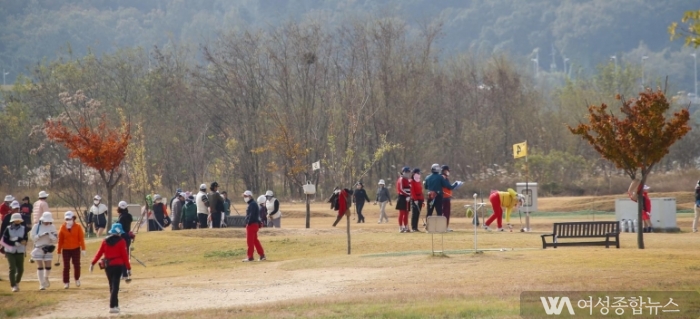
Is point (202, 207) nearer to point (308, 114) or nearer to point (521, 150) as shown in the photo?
point (521, 150)

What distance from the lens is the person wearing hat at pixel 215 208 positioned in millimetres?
41025

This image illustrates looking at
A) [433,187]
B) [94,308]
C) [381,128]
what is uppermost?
[381,128]

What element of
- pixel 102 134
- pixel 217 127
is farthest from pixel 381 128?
pixel 102 134

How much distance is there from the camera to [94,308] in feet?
74.7

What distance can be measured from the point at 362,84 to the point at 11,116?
25.8m

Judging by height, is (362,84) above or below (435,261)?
above

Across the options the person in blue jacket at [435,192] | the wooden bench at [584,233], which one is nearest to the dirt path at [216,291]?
the wooden bench at [584,233]

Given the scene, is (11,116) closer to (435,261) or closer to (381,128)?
(381,128)

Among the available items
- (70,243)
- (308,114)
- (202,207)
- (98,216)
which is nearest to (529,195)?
(202,207)

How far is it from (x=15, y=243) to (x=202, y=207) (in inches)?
601

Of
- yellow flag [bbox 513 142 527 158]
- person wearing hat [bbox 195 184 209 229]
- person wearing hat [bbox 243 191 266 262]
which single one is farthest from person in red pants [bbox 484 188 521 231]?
person wearing hat [bbox 195 184 209 229]

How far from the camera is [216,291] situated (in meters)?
24.7

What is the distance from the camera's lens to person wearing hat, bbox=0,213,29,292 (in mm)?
26156

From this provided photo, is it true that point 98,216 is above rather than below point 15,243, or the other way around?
above
